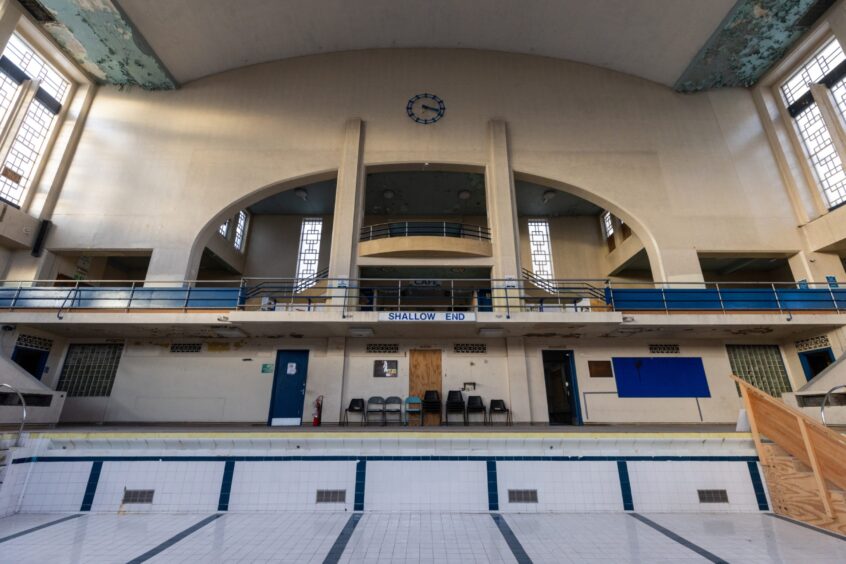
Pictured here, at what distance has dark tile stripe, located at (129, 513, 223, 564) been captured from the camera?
334 cm

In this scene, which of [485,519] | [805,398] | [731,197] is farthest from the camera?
[731,197]

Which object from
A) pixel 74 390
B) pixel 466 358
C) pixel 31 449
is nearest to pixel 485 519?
pixel 31 449

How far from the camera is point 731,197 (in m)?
12.5

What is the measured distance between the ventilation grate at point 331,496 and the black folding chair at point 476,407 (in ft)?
20.1

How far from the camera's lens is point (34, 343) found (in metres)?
10.5

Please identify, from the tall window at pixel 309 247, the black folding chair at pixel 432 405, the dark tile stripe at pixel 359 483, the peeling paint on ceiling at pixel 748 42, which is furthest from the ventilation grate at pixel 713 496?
the tall window at pixel 309 247

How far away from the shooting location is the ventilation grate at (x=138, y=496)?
4.67 meters

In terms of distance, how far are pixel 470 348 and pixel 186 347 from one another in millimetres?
8340

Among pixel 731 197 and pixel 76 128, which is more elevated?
pixel 76 128

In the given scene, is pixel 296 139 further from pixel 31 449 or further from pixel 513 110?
pixel 31 449

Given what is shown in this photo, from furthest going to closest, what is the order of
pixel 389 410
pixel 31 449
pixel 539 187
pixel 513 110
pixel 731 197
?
pixel 539 187 < pixel 513 110 < pixel 731 197 < pixel 389 410 < pixel 31 449

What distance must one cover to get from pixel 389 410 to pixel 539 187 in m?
10.3

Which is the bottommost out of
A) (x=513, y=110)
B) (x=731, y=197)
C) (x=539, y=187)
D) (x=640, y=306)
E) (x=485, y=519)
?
(x=485, y=519)

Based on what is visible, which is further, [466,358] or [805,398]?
[466,358]
